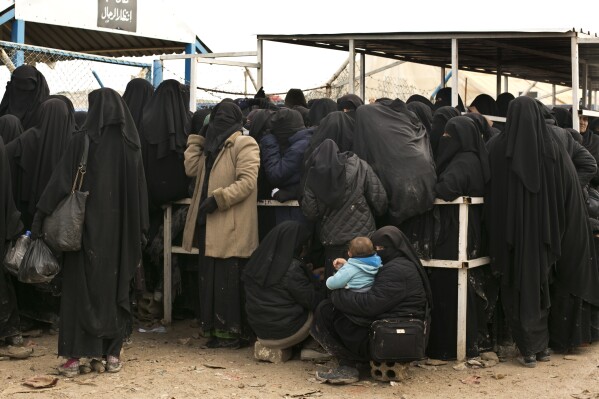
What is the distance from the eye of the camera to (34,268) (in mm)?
5875

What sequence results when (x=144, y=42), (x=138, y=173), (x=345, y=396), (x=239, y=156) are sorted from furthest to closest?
(x=144, y=42) → (x=239, y=156) → (x=138, y=173) → (x=345, y=396)

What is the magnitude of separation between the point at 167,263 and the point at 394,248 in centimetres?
239

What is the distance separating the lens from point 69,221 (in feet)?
19.0

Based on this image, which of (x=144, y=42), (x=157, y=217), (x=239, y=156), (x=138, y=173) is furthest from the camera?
(x=144, y=42)

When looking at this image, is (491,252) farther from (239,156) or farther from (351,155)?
(239,156)

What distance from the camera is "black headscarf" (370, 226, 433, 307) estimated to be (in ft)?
18.9

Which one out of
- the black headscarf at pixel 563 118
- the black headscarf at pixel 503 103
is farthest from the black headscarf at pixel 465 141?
the black headscarf at pixel 503 103

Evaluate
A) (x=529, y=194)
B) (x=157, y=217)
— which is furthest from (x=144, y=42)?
(x=529, y=194)

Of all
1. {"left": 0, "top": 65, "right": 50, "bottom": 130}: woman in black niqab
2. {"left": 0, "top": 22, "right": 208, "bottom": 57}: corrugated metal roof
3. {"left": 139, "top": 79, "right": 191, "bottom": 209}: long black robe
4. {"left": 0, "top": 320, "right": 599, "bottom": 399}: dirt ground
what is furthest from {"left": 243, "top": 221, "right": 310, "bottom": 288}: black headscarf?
{"left": 0, "top": 22, "right": 208, "bottom": 57}: corrugated metal roof

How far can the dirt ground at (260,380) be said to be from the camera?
5.60 m

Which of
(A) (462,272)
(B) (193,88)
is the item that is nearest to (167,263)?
(A) (462,272)

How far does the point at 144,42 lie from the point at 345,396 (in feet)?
33.8

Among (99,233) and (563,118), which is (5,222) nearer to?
(99,233)

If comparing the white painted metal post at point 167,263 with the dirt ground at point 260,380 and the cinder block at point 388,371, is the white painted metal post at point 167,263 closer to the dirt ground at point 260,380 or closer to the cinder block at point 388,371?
the dirt ground at point 260,380
